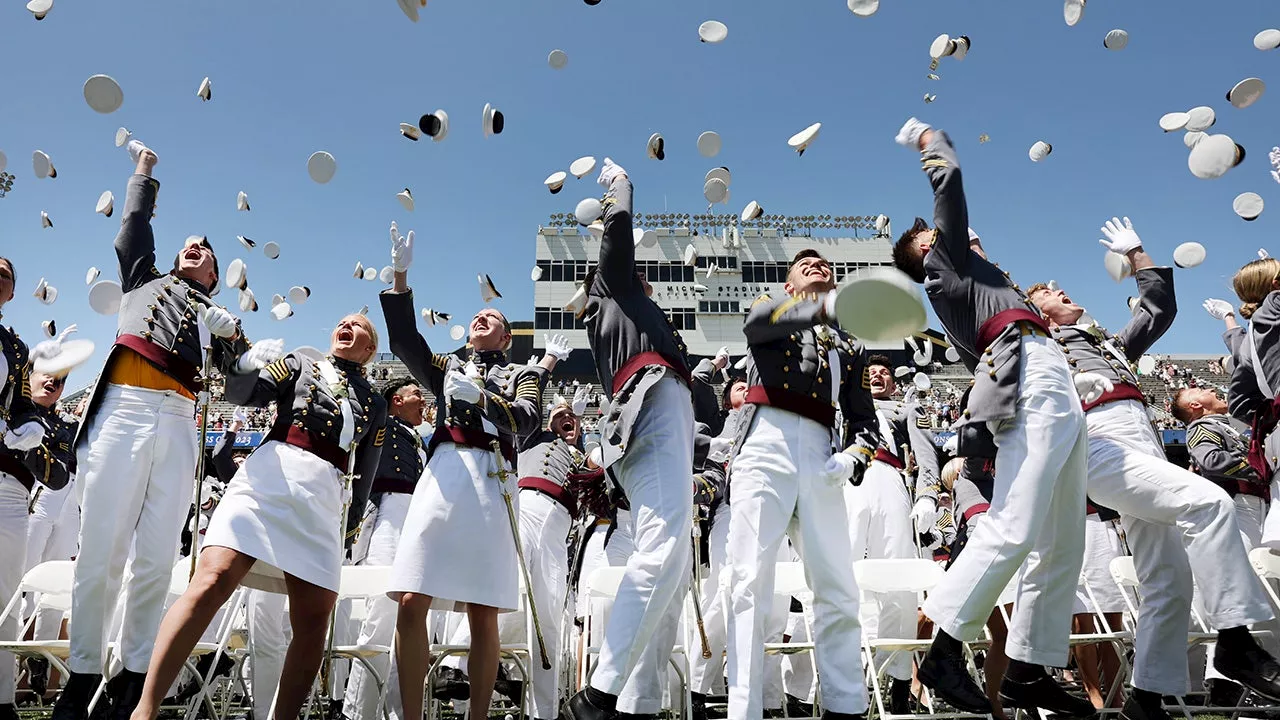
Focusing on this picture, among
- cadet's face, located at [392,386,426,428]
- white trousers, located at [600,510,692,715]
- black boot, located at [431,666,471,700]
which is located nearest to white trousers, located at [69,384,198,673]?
black boot, located at [431,666,471,700]

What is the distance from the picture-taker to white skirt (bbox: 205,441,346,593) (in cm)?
386

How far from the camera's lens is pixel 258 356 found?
4.12 meters

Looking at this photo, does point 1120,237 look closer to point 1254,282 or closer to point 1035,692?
point 1254,282

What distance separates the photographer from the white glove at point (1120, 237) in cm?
485

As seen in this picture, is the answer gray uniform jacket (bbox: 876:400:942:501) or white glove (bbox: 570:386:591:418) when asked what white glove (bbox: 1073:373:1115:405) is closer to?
gray uniform jacket (bbox: 876:400:942:501)

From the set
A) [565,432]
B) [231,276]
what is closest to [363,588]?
[565,432]

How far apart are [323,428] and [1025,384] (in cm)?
345

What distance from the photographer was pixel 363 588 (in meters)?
4.89

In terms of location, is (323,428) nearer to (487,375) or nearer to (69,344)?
(487,375)

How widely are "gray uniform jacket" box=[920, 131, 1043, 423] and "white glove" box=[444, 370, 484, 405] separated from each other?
2442mm

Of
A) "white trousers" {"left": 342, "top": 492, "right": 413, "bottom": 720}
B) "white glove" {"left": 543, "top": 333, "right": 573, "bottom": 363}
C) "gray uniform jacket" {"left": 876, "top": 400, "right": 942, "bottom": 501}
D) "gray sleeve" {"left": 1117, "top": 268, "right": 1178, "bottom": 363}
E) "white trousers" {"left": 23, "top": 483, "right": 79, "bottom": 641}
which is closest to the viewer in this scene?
"gray sleeve" {"left": 1117, "top": 268, "right": 1178, "bottom": 363}

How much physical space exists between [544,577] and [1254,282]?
4.86m

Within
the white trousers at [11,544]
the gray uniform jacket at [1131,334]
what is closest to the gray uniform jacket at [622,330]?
the gray uniform jacket at [1131,334]

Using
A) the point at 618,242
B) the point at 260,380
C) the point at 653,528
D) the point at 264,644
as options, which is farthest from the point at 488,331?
the point at 264,644
